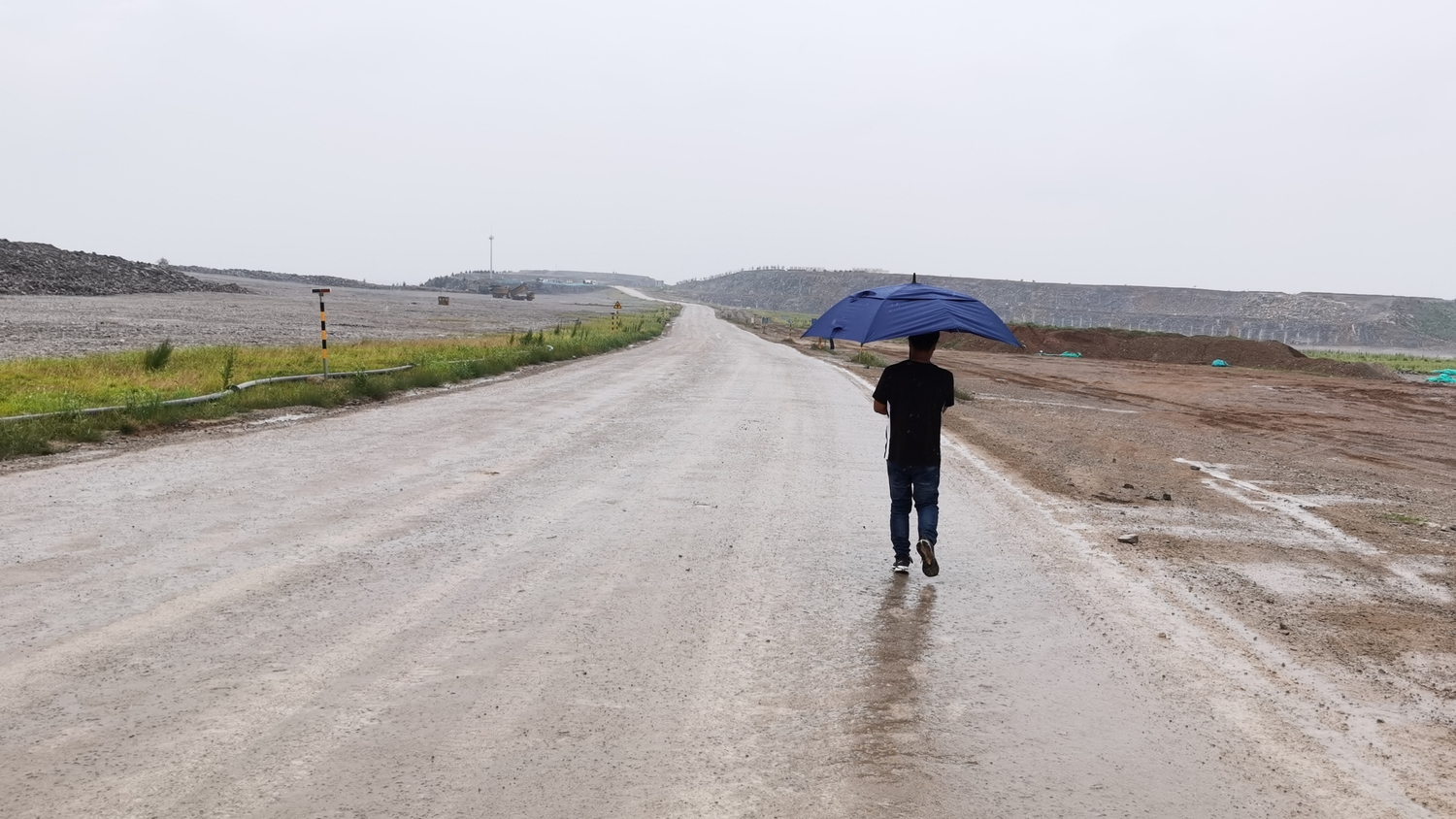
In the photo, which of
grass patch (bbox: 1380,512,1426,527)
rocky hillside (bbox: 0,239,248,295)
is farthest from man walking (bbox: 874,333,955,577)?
rocky hillside (bbox: 0,239,248,295)

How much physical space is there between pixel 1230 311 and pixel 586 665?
533 ft

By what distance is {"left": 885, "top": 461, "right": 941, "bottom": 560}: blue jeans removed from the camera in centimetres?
705

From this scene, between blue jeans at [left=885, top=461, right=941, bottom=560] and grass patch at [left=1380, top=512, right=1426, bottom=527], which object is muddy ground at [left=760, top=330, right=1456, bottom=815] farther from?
blue jeans at [left=885, top=461, right=941, bottom=560]

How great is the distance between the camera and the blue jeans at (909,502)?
7047 millimetres

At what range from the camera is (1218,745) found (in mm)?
4312

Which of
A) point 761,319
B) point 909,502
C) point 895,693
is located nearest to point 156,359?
point 909,502

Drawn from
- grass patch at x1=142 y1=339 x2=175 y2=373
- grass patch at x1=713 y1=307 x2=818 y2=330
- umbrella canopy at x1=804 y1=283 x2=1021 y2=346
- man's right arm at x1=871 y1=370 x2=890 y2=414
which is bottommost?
grass patch at x1=142 y1=339 x2=175 y2=373

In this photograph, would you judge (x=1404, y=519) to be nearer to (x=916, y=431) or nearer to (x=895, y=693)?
(x=916, y=431)

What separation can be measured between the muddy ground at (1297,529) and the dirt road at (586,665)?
0.44 metres

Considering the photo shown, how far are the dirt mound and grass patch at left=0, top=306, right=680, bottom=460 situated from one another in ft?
120

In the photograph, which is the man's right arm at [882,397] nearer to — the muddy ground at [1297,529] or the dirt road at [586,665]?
the dirt road at [586,665]

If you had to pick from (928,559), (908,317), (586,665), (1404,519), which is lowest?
(1404,519)

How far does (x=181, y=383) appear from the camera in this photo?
16656mm

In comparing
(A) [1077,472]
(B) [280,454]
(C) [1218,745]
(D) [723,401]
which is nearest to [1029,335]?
(D) [723,401]
